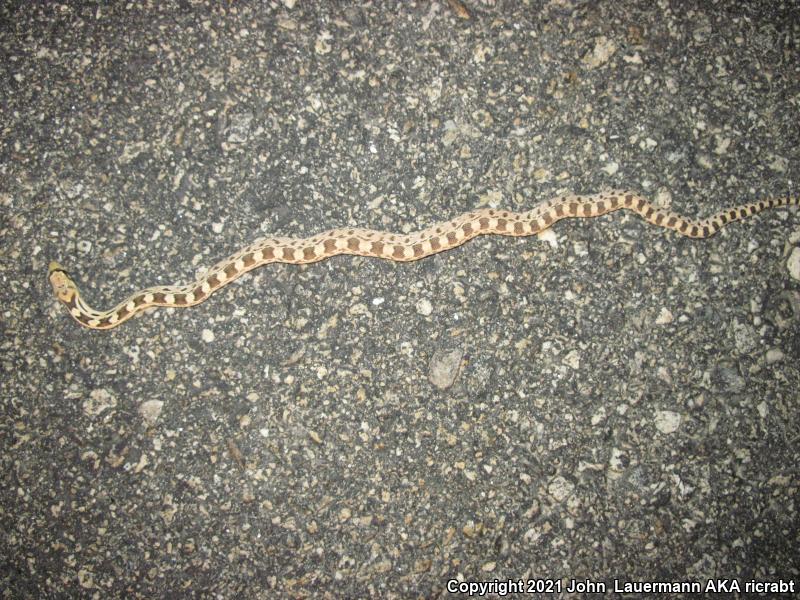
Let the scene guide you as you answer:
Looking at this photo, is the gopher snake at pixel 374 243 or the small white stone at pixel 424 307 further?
the small white stone at pixel 424 307

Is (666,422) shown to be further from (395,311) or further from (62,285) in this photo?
(62,285)

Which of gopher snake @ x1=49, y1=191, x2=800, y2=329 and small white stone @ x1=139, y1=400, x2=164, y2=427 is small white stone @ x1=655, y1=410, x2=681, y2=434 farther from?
small white stone @ x1=139, y1=400, x2=164, y2=427

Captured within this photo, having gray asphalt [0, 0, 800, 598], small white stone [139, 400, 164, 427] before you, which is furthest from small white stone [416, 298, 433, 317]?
small white stone [139, 400, 164, 427]

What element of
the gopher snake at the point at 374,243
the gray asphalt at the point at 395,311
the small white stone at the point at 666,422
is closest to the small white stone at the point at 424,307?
the gray asphalt at the point at 395,311

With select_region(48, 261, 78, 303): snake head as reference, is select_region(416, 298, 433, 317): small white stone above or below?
below

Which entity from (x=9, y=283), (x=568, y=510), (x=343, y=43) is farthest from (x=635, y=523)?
(x=9, y=283)

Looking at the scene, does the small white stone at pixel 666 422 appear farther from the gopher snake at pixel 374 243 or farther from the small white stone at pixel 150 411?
the small white stone at pixel 150 411

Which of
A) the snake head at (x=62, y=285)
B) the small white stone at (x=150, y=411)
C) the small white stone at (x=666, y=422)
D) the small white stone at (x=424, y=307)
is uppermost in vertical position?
the snake head at (x=62, y=285)

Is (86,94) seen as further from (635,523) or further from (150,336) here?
(635,523)
